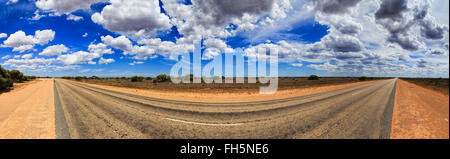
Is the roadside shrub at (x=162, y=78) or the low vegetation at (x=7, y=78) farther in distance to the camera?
→ the roadside shrub at (x=162, y=78)

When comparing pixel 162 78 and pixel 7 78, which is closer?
pixel 7 78

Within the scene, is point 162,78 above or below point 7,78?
below

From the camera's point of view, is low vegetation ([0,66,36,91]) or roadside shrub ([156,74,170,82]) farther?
roadside shrub ([156,74,170,82])
